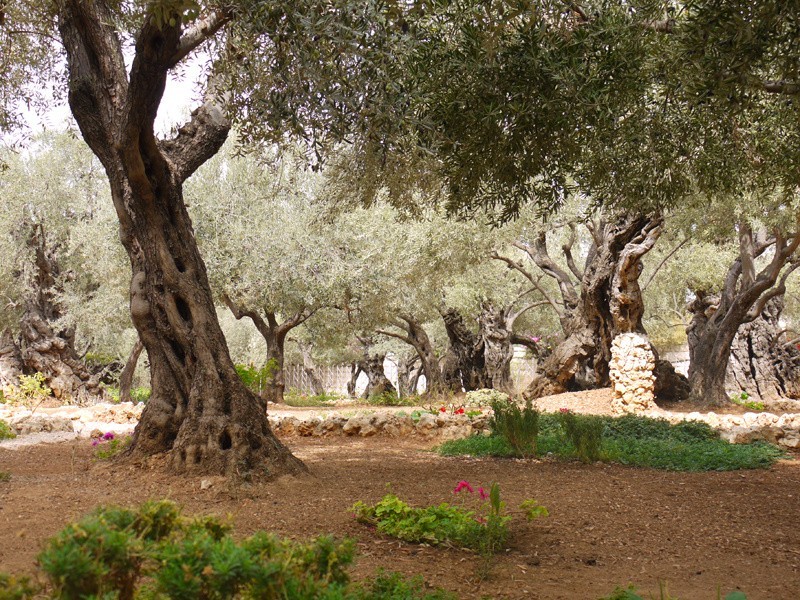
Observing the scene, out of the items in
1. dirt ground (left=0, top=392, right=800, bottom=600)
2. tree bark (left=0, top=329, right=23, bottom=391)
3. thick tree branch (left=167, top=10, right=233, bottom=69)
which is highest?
thick tree branch (left=167, top=10, right=233, bottom=69)

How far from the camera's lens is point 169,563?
1.89 m

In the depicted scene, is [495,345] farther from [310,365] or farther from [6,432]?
[6,432]

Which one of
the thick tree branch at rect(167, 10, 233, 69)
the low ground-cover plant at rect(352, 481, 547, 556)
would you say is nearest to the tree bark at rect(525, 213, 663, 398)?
the thick tree branch at rect(167, 10, 233, 69)

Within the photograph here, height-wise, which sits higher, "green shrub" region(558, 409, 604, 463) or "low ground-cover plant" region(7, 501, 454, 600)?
"low ground-cover plant" region(7, 501, 454, 600)

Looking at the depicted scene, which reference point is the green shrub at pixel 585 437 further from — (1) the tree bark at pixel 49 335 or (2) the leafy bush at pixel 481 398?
(1) the tree bark at pixel 49 335

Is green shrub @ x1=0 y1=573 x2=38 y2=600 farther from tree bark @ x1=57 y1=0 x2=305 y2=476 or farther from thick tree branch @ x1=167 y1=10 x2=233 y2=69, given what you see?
thick tree branch @ x1=167 y1=10 x2=233 y2=69

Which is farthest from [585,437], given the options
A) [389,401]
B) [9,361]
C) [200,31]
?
[9,361]

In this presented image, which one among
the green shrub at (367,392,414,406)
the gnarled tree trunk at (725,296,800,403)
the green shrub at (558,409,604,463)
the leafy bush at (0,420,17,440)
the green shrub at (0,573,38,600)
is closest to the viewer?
the green shrub at (0,573,38,600)

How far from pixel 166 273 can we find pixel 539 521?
12.0ft

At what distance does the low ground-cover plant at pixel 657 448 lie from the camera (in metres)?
7.73

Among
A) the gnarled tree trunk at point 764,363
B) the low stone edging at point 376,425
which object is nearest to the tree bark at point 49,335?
the low stone edging at point 376,425

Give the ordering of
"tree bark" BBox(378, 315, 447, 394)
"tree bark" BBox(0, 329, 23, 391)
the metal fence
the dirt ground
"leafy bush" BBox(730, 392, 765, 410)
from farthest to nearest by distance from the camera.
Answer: the metal fence < "tree bark" BBox(378, 315, 447, 394) < "tree bark" BBox(0, 329, 23, 391) < "leafy bush" BBox(730, 392, 765, 410) < the dirt ground

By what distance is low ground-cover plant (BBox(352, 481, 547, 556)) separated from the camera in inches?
157

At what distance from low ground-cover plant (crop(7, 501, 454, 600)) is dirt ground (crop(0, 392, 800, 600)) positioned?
0.70 m
